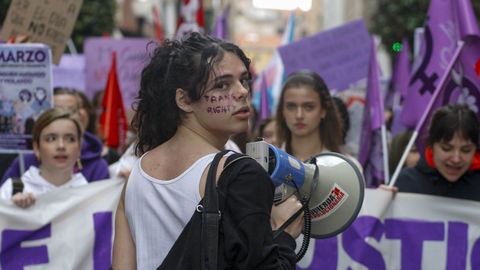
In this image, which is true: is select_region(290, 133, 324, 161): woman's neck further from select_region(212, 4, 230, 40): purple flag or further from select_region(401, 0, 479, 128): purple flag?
select_region(212, 4, 230, 40): purple flag

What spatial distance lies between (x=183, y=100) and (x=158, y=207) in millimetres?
315

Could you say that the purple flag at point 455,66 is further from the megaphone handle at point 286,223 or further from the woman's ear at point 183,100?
the woman's ear at point 183,100

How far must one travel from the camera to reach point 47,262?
4.23 m

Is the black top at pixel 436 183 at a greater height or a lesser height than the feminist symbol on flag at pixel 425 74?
lesser

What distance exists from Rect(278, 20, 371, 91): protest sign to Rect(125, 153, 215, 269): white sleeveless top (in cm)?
374

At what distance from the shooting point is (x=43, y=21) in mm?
5695

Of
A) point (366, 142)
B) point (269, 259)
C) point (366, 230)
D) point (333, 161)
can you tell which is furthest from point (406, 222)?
point (269, 259)

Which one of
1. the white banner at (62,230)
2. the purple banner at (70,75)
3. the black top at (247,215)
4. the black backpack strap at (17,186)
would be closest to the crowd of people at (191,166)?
the black top at (247,215)

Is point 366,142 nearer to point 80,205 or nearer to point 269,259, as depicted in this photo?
point 80,205

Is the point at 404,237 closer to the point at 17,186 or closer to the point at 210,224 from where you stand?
the point at 17,186

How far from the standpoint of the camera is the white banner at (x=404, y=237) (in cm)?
414

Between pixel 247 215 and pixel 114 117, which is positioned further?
pixel 114 117

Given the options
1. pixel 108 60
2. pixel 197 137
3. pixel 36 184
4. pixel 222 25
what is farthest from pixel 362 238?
pixel 222 25

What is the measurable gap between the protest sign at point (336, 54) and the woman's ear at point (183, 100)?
369 centimetres
